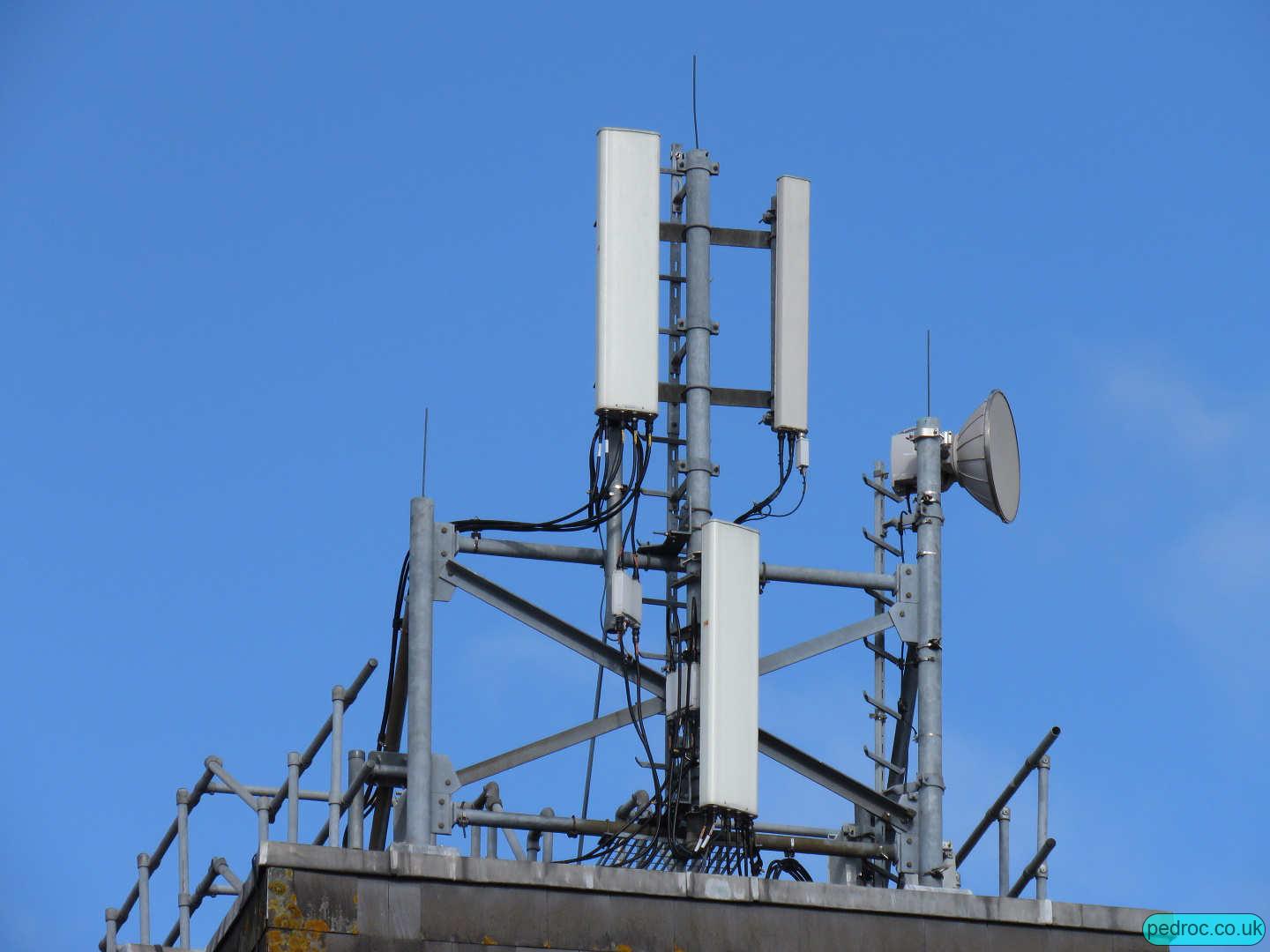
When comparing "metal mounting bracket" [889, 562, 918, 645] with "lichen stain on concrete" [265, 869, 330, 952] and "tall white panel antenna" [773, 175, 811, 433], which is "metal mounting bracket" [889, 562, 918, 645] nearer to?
"tall white panel antenna" [773, 175, 811, 433]

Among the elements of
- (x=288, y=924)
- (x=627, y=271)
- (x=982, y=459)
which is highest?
(x=627, y=271)

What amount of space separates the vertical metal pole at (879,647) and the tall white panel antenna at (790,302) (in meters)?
1.78

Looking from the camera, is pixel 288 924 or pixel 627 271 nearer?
pixel 288 924

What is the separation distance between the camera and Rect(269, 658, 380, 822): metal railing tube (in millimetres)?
22922

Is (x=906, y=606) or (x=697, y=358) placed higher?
(x=697, y=358)

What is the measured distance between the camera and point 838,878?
1024 inches

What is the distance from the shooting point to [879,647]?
25969 mm

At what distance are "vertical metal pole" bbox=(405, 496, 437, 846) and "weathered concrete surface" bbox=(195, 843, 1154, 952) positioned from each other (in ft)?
3.39

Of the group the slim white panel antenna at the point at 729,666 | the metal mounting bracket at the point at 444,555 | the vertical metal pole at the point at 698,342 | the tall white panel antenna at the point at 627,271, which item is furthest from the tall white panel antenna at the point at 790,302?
the metal mounting bracket at the point at 444,555

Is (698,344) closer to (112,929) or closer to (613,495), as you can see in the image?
(613,495)

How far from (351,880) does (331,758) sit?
1.70 meters

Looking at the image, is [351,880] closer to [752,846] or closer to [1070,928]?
[752,846]

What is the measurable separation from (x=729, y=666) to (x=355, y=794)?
3467 mm

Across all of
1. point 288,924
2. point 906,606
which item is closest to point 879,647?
point 906,606
